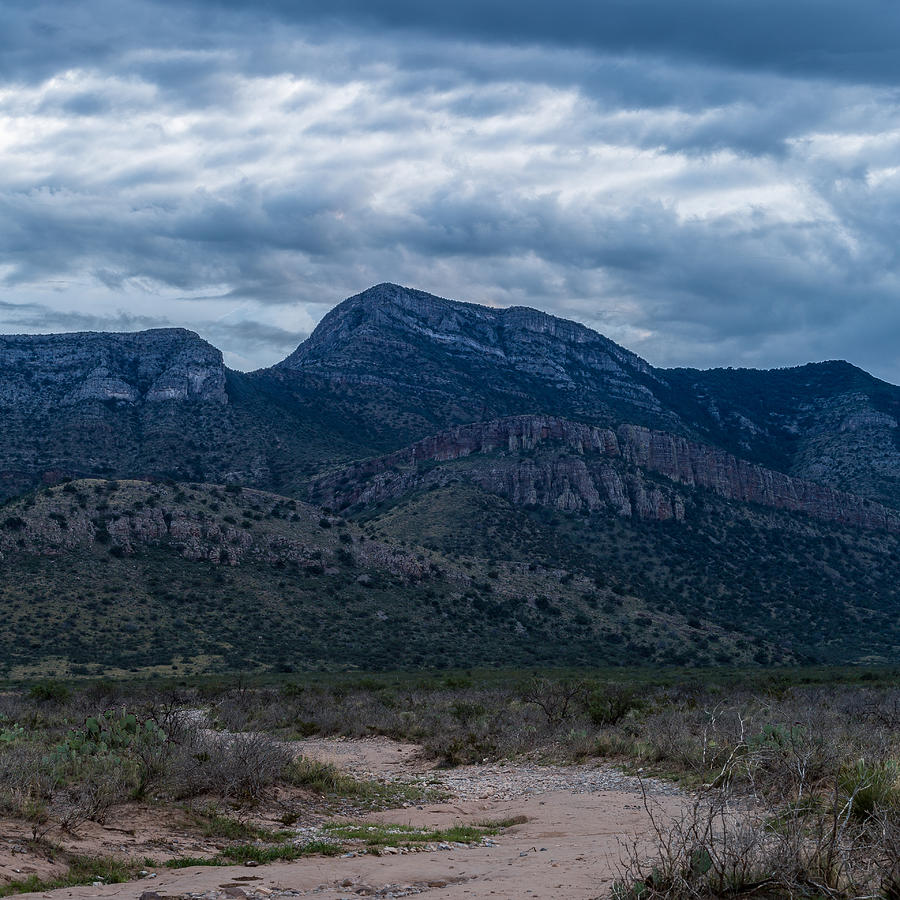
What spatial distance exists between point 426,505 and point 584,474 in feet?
64.3

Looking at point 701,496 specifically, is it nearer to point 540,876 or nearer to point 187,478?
point 187,478

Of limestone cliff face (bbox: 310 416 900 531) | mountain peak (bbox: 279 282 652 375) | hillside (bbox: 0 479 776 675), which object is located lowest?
hillside (bbox: 0 479 776 675)

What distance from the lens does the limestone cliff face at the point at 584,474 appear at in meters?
91.2

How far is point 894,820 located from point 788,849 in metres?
1.86

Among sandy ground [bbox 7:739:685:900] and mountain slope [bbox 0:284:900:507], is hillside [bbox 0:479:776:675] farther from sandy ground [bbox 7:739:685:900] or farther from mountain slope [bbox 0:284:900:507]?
sandy ground [bbox 7:739:685:900]

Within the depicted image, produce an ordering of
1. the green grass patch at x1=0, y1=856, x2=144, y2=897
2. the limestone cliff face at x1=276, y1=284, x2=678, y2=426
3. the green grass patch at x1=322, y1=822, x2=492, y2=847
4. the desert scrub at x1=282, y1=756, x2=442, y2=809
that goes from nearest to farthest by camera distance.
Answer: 1. the green grass patch at x1=0, y1=856, x2=144, y2=897
2. the green grass patch at x1=322, y1=822, x2=492, y2=847
3. the desert scrub at x1=282, y1=756, x2=442, y2=809
4. the limestone cliff face at x1=276, y1=284, x2=678, y2=426

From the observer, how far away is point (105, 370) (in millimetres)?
114250

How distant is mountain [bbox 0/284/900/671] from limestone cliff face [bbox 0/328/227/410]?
1.43 ft

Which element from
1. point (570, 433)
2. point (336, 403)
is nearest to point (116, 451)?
point (336, 403)

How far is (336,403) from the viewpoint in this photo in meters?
118

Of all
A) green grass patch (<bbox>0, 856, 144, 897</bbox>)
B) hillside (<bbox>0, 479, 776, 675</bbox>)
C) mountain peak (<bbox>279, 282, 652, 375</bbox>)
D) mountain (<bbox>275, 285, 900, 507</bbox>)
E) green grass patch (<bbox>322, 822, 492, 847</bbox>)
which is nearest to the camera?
green grass patch (<bbox>0, 856, 144, 897</bbox>)

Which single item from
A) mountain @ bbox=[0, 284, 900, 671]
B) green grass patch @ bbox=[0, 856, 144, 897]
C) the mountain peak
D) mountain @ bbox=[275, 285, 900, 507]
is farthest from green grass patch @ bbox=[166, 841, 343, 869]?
the mountain peak

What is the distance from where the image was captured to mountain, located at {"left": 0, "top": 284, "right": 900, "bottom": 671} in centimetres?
5634

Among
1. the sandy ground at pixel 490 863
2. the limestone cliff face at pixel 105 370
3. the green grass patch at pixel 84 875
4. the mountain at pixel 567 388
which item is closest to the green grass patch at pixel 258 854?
the sandy ground at pixel 490 863
